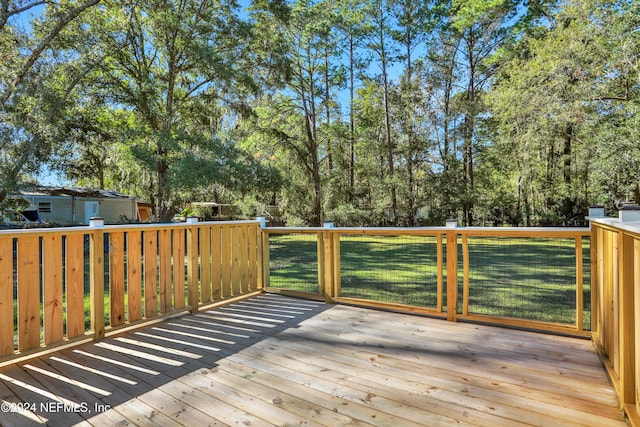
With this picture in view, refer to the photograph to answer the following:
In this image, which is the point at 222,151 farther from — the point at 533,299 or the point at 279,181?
the point at 533,299

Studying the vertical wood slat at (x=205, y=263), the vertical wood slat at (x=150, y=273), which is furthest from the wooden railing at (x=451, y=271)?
the vertical wood slat at (x=150, y=273)

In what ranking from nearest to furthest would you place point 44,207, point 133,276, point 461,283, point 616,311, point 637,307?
point 637,307, point 616,311, point 133,276, point 461,283, point 44,207

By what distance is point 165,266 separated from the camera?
338 centimetres

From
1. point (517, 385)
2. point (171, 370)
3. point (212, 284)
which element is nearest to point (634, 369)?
point (517, 385)

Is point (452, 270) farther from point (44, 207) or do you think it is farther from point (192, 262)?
point (44, 207)

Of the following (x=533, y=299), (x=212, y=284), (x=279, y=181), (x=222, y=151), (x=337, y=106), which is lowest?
(x=533, y=299)

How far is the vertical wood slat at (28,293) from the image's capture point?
96.4 inches

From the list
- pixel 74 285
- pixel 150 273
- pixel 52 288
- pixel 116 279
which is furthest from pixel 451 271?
pixel 52 288

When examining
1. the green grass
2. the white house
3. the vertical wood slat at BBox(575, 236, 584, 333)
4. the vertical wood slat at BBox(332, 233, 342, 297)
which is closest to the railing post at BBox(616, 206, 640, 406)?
the vertical wood slat at BBox(575, 236, 584, 333)

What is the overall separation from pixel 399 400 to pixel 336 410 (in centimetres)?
37

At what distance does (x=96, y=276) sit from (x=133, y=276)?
34cm

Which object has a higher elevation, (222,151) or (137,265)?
(222,151)

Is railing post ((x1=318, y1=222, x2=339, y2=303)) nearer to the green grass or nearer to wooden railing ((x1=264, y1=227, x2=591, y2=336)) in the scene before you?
wooden railing ((x1=264, y1=227, x2=591, y2=336))

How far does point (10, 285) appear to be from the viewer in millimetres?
2416
